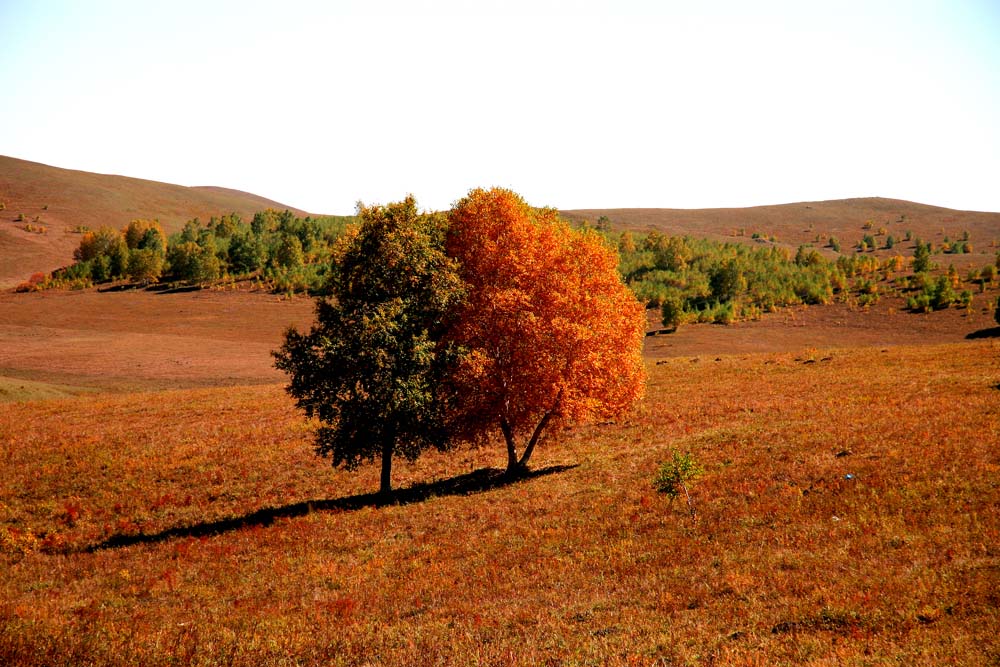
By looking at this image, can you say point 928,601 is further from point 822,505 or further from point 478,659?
point 478,659

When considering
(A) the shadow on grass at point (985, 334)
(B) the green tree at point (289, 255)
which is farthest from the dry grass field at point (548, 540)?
(B) the green tree at point (289, 255)

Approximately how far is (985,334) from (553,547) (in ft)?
370

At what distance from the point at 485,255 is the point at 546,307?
366cm

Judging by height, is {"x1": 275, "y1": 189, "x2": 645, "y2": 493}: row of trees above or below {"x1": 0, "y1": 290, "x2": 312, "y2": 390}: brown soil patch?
above

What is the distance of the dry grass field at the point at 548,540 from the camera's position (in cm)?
1285

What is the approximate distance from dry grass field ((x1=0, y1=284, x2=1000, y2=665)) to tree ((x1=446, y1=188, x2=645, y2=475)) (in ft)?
11.2

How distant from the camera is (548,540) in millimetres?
20703

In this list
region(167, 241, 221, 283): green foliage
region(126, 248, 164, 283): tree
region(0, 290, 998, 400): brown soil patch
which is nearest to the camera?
region(0, 290, 998, 400): brown soil patch

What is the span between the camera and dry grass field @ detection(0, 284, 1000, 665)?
506 inches

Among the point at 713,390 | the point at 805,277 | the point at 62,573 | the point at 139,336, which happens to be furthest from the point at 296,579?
the point at 805,277

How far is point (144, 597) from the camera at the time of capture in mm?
18609

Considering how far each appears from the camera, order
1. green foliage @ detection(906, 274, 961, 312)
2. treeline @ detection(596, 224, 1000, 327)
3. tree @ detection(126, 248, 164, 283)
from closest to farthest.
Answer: green foliage @ detection(906, 274, 961, 312)
treeline @ detection(596, 224, 1000, 327)
tree @ detection(126, 248, 164, 283)

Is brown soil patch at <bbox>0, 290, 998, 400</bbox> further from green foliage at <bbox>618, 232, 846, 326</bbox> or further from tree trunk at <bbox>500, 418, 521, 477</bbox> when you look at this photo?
tree trunk at <bbox>500, 418, 521, 477</bbox>

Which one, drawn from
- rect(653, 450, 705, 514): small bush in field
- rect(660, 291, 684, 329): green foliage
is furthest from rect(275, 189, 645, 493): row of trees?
rect(660, 291, 684, 329): green foliage
